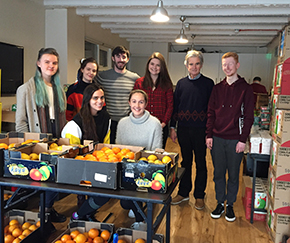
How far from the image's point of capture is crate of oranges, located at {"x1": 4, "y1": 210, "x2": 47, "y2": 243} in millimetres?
1994

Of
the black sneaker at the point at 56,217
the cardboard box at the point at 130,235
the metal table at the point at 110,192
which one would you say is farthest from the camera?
the black sneaker at the point at 56,217

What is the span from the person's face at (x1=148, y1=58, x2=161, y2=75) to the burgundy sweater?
0.57 m

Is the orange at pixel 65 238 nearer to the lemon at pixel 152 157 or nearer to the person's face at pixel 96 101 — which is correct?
the lemon at pixel 152 157

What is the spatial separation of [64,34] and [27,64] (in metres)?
0.93

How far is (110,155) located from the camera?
1745 millimetres

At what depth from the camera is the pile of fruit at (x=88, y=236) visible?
191 centimetres

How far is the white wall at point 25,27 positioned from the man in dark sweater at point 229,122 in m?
2.91

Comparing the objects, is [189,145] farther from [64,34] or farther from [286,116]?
[64,34]

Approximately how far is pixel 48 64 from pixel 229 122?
1587 mm

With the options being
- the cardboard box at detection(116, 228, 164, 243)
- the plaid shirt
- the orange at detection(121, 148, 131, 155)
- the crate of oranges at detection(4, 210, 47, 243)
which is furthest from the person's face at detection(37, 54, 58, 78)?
the cardboard box at detection(116, 228, 164, 243)

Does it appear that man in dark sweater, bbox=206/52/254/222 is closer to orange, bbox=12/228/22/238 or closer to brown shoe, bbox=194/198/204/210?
brown shoe, bbox=194/198/204/210

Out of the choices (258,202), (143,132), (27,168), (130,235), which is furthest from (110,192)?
(258,202)

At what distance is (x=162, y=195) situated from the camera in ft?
4.89

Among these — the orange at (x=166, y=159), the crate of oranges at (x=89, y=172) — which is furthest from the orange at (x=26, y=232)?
the orange at (x=166, y=159)
